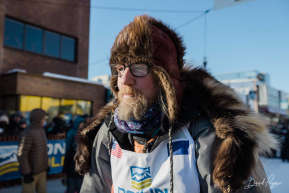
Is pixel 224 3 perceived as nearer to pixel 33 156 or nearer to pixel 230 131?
pixel 230 131

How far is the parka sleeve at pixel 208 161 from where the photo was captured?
47.5 inches

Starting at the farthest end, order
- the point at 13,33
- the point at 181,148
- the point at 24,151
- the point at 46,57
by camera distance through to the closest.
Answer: the point at 46,57, the point at 13,33, the point at 24,151, the point at 181,148

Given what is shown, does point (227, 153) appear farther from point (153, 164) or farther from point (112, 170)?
point (112, 170)

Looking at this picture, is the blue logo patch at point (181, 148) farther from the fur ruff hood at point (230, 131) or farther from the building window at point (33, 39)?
the building window at point (33, 39)

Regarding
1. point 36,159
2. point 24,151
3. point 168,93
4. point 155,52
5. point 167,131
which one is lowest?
point 36,159

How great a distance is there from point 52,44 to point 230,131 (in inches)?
522

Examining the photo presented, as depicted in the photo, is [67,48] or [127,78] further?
[67,48]

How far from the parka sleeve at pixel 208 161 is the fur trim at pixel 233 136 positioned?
0.14ft

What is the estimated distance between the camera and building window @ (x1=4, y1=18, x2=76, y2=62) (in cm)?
1079

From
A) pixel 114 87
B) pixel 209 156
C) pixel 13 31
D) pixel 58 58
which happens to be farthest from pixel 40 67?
pixel 209 156

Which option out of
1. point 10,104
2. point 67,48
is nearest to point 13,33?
point 67,48

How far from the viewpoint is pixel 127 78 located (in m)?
1.48

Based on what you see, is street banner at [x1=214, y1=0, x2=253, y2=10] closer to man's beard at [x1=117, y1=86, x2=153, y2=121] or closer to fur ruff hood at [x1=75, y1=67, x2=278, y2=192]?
fur ruff hood at [x1=75, y1=67, x2=278, y2=192]

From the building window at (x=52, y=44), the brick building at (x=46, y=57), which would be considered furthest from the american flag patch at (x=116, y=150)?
the building window at (x=52, y=44)
